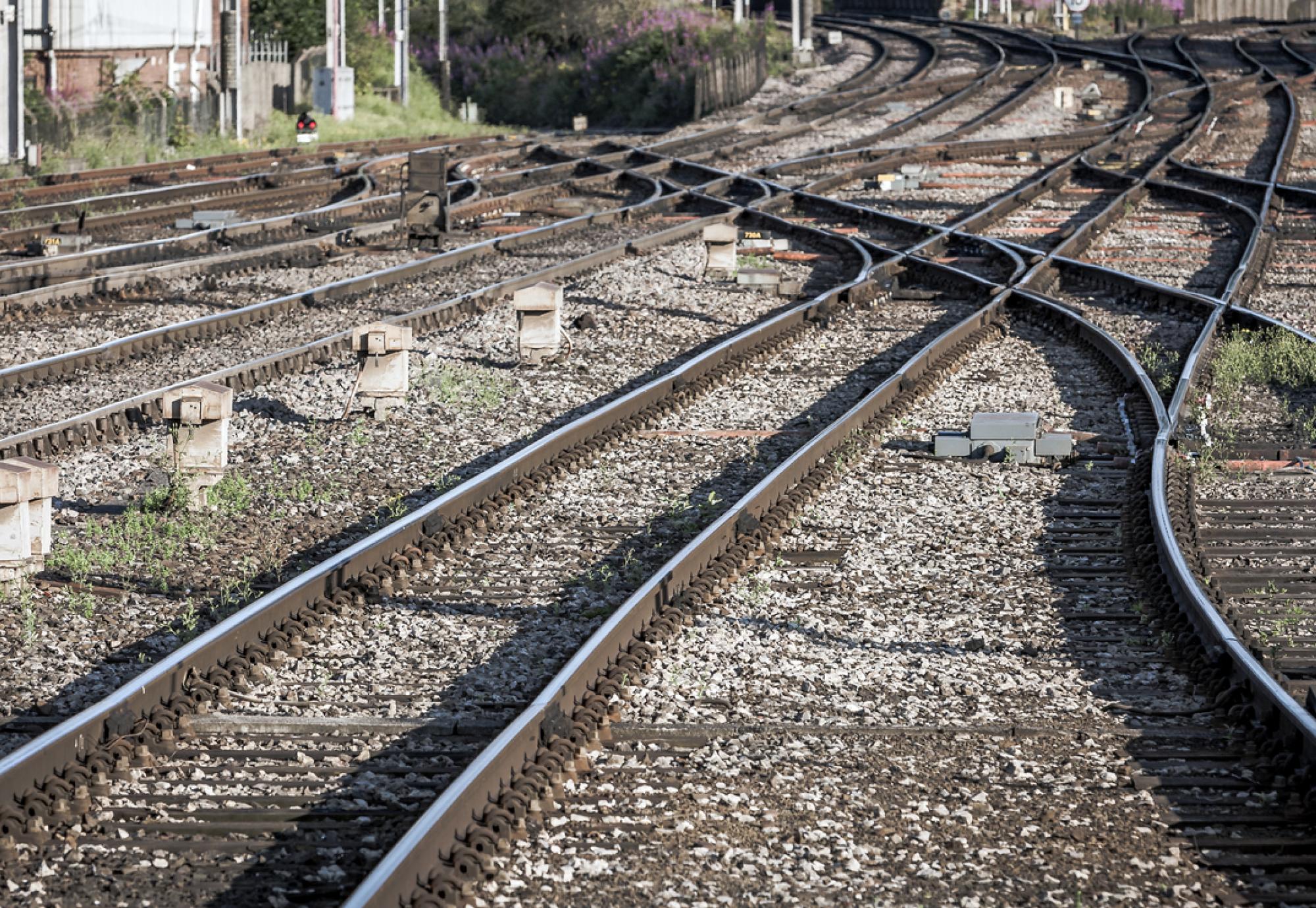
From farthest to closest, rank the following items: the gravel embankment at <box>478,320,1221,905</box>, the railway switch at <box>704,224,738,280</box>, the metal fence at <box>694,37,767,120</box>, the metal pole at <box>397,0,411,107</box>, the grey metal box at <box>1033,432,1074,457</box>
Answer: the metal pole at <box>397,0,411,107</box>, the metal fence at <box>694,37,767,120</box>, the railway switch at <box>704,224,738,280</box>, the grey metal box at <box>1033,432,1074,457</box>, the gravel embankment at <box>478,320,1221,905</box>

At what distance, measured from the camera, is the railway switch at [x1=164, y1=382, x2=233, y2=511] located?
10383 millimetres

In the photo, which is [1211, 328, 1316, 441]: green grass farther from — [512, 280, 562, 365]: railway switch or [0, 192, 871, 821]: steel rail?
[512, 280, 562, 365]: railway switch

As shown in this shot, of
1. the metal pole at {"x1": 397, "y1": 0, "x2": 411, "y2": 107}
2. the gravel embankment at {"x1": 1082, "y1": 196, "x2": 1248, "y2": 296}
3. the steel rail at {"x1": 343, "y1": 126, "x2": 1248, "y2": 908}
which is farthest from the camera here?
the metal pole at {"x1": 397, "y1": 0, "x2": 411, "y2": 107}

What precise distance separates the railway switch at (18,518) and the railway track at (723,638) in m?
0.22

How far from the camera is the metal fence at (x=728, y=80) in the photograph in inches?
1645

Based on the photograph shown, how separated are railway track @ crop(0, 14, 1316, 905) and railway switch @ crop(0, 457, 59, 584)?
0.71 ft

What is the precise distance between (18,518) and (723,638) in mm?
3121

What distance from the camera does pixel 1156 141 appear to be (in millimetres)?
34188

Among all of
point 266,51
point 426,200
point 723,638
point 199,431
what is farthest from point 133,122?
point 723,638

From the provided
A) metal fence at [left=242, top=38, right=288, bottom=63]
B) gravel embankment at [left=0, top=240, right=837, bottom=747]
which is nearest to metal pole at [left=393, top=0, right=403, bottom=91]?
metal fence at [left=242, top=38, right=288, bottom=63]

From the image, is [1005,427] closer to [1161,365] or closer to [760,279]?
[1161,365]

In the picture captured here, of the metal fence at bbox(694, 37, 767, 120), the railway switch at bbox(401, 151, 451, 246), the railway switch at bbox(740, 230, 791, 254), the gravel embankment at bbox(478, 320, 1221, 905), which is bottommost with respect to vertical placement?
the gravel embankment at bbox(478, 320, 1221, 905)

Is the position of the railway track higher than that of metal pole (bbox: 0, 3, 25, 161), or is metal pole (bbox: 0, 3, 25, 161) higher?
metal pole (bbox: 0, 3, 25, 161)

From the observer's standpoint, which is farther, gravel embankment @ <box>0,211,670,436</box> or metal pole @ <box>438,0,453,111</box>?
metal pole @ <box>438,0,453,111</box>
